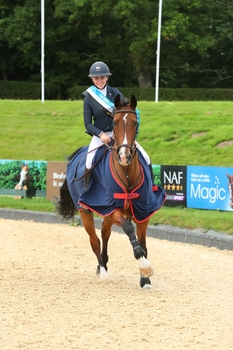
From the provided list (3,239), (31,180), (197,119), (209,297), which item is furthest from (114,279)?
(197,119)

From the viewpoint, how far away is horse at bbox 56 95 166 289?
24.1 ft

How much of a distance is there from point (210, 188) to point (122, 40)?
24.0 m

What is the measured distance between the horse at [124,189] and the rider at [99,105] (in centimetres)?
20

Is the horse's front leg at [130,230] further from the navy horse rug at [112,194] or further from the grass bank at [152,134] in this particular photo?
the grass bank at [152,134]

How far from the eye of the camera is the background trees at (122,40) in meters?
34.5

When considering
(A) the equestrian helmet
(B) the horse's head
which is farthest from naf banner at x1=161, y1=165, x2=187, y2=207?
(B) the horse's head

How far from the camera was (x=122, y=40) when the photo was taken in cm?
3653

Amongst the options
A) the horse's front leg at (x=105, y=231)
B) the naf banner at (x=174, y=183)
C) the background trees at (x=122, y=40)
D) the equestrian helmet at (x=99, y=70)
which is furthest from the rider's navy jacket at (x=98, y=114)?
the background trees at (x=122, y=40)

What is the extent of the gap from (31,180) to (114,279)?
881cm

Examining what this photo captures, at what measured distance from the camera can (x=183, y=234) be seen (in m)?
12.7

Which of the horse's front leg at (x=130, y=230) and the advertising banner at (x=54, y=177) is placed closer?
the horse's front leg at (x=130, y=230)

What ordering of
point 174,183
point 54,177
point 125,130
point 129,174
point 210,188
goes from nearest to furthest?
point 125,130, point 129,174, point 210,188, point 174,183, point 54,177

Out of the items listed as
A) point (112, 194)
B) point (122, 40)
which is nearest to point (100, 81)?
point (112, 194)

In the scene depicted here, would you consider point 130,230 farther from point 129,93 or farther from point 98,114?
point 129,93
